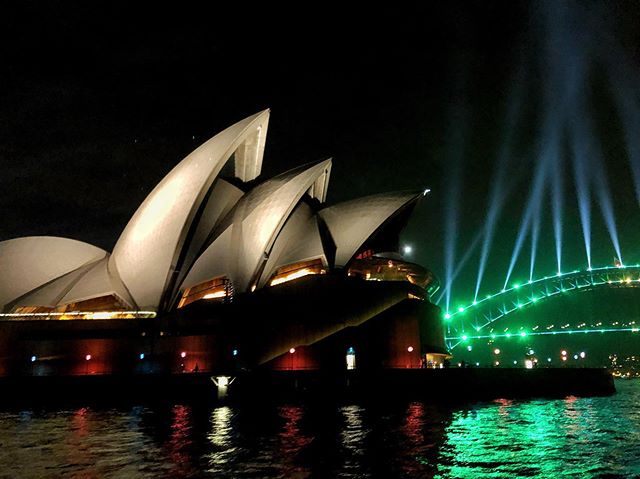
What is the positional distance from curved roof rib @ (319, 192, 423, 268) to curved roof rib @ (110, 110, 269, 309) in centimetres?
747

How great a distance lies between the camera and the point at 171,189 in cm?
2989

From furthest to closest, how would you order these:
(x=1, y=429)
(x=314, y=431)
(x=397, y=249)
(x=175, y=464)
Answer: (x=397, y=249) < (x=1, y=429) < (x=314, y=431) < (x=175, y=464)

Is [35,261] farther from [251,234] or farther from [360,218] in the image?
[360,218]

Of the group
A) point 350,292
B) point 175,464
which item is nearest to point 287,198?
point 350,292

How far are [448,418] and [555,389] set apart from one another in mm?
15271

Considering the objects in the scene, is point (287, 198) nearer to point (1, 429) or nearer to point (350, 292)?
point (350, 292)

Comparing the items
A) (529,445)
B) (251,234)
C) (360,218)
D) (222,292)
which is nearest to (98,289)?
(222,292)

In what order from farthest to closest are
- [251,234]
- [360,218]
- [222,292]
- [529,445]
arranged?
[360,218] < [222,292] < [251,234] < [529,445]

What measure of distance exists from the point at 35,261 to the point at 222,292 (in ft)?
40.8

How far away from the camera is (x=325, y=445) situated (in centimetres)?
1083

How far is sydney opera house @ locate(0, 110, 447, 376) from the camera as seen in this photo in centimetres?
2814

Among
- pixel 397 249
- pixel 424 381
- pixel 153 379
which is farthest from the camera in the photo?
pixel 397 249

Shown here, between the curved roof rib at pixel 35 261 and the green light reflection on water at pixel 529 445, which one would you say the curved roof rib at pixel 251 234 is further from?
the green light reflection on water at pixel 529 445

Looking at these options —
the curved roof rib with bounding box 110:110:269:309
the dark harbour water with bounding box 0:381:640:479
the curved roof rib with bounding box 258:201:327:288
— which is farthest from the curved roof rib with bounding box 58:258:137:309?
the dark harbour water with bounding box 0:381:640:479
